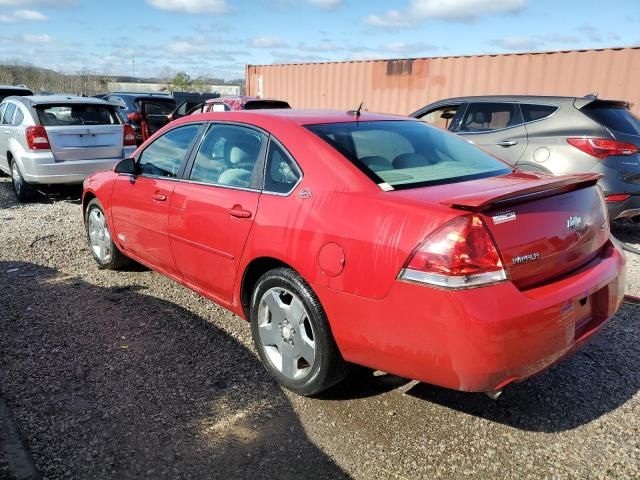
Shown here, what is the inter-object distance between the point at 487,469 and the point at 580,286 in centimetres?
96

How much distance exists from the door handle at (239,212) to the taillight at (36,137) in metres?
5.79

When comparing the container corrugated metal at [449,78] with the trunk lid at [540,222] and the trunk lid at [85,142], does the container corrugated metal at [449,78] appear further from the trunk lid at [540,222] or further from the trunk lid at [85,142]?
the trunk lid at [540,222]

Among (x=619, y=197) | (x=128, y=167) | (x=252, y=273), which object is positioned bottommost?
(x=252, y=273)

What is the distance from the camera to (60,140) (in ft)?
25.1

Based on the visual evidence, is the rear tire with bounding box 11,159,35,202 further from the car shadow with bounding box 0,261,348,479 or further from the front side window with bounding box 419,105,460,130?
the front side window with bounding box 419,105,460,130

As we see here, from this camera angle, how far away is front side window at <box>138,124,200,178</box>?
150 inches

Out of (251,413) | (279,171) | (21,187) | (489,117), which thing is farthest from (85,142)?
(251,413)

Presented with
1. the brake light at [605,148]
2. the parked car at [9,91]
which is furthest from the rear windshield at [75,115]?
the brake light at [605,148]

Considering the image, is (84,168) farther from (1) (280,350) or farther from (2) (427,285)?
(2) (427,285)

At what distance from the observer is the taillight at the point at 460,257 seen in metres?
2.13

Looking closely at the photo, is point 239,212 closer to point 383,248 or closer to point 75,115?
point 383,248

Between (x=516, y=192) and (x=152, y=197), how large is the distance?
268 centimetres

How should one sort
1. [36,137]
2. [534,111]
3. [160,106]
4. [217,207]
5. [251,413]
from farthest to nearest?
[160,106] < [36,137] < [534,111] < [217,207] < [251,413]

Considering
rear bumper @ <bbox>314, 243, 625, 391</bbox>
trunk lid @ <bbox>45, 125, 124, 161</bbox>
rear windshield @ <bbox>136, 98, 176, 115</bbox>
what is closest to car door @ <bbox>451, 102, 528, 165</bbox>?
rear bumper @ <bbox>314, 243, 625, 391</bbox>
